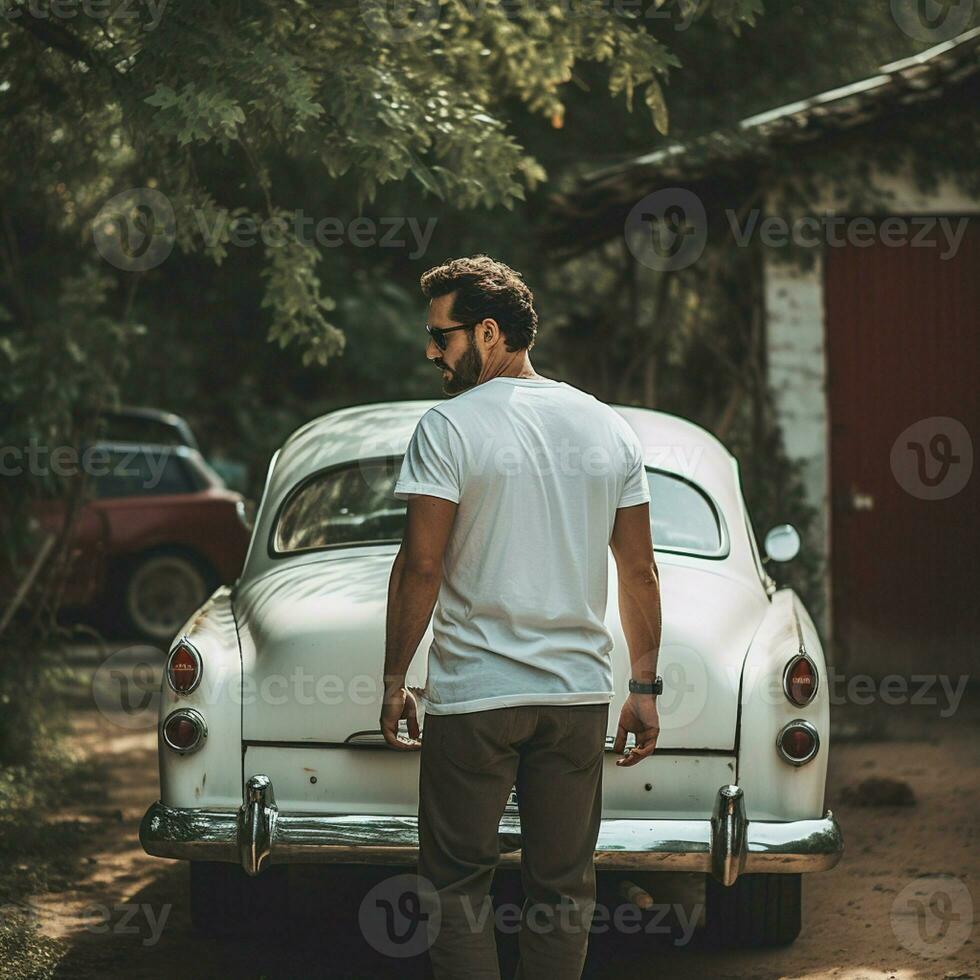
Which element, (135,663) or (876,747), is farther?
(135,663)

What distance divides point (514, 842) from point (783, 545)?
2.09 m

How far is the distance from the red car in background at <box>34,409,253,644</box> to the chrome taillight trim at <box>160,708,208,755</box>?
8125 millimetres

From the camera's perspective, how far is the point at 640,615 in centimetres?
371

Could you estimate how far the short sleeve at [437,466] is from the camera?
3.33 m

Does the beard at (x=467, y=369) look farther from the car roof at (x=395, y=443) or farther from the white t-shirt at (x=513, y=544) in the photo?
the car roof at (x=395, y=443)

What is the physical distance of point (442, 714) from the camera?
3.40 meters

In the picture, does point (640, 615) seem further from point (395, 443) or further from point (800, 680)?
point (395, 443)

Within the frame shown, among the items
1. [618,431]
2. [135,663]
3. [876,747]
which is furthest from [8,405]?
[618,431]

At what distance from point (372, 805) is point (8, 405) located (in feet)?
15.9

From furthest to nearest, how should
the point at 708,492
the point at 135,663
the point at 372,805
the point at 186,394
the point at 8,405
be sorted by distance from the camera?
the point at 186,394
the point at 135,663
the point at 8,405
the point at 708,492
the point at 372,805

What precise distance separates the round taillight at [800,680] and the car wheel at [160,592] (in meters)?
8.90

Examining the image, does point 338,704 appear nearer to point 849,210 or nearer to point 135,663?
point 849,210

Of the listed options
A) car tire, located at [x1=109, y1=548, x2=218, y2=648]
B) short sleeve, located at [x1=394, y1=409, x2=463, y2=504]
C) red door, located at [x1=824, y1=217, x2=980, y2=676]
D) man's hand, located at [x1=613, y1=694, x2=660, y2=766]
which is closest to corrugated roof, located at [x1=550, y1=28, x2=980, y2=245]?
red door, located at [x1=824, y1=217, x2=980, y2=676]

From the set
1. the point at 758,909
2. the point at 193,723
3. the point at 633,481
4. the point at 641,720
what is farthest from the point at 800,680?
the point at 193,723
